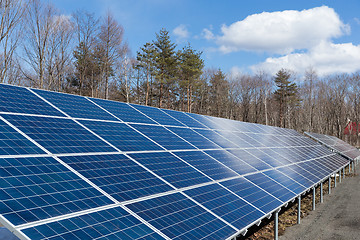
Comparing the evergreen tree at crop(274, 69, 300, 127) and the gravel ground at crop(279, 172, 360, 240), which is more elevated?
the evergreen tree at crop(274, 69, 300, 127)

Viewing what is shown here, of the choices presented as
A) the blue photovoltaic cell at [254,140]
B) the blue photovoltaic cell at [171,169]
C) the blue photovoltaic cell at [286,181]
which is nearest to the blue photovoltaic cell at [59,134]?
the blue photovoltaic cell at [171,169]

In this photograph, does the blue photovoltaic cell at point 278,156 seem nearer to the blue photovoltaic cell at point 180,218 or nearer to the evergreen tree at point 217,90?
the blue photovoltaic cell at point 180,218

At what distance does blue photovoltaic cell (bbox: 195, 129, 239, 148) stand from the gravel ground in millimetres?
5089

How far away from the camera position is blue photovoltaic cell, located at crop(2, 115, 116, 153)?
7305 millimetres

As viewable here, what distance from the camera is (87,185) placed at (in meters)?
6.37

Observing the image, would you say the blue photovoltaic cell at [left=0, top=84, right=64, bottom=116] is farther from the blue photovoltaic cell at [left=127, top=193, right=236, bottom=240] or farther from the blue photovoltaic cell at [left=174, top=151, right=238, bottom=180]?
the blue photovoltaic cell at [left=174, top=151, right=238, bottom=180]

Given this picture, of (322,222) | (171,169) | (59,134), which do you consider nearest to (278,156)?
(322,222)

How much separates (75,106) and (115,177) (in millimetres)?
4602

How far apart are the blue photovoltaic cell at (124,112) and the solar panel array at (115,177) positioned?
75mm

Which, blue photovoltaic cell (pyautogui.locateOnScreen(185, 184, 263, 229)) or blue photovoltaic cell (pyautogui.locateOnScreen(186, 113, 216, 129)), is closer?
blue photovoltaic cell (pyautogui.locateOnScreen(185, 184, 263, 229))

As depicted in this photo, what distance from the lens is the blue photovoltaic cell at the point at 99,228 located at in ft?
15.1

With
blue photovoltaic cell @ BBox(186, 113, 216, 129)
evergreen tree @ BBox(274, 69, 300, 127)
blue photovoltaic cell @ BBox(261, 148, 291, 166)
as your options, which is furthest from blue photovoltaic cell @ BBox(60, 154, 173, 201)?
evergreen tree @ BBox(274, 69, 300, 127)

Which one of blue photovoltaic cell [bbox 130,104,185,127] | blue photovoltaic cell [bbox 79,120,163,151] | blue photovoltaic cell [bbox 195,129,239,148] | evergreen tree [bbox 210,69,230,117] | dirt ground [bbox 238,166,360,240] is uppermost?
evergreen tree [bbox 210,69,230,117]

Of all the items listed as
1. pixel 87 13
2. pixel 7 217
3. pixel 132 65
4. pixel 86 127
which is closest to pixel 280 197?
pixel 86 127
